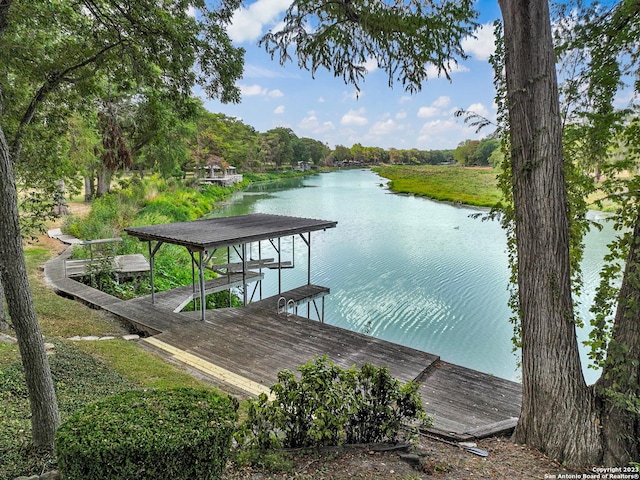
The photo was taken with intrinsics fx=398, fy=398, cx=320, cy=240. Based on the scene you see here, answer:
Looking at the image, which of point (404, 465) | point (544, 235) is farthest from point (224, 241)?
point (544, 235)

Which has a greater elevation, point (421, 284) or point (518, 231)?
point (518, 231)

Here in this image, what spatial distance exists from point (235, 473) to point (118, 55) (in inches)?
188

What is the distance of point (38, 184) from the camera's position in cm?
543

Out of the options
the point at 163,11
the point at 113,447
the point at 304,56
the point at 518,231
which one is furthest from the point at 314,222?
the point at 113,447

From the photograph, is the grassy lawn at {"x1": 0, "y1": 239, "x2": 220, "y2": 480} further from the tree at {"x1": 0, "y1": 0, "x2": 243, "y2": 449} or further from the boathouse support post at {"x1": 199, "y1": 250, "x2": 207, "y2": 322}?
the tree at {"x1": 0, "y1": 0, "x2": 243, "y2": 449}

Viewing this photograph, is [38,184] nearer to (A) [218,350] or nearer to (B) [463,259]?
(A) [218,350]

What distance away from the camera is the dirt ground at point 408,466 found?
263cm

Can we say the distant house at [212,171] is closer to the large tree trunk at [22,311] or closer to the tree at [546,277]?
the large tree trunk at [22,311]

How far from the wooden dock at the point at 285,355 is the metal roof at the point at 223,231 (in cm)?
146

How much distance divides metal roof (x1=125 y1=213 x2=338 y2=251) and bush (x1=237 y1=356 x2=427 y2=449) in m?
4.41

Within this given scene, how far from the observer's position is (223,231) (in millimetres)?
8242

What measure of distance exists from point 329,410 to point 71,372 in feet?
10.6

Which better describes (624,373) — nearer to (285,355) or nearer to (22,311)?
(22,311)

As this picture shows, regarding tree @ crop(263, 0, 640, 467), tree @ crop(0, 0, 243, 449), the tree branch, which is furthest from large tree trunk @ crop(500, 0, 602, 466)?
the tree branch
